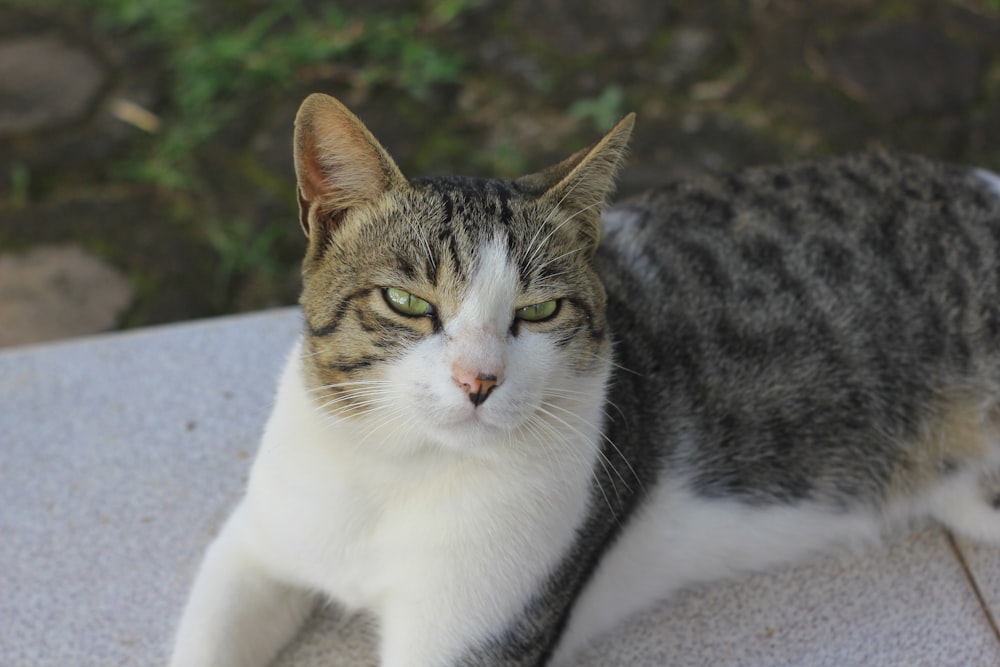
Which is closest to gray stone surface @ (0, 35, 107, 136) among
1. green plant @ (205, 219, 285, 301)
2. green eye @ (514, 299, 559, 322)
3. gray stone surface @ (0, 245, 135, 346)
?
gray stone surface @ (0, 245, 135, 346)

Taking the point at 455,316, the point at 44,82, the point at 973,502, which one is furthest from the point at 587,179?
the point at 44,82

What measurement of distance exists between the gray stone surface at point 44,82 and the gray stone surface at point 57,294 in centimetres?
73

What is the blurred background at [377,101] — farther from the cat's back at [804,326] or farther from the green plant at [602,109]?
the cat's back at [804,326]

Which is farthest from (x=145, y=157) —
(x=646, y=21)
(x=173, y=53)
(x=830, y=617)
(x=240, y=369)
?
(x=830, y=617)

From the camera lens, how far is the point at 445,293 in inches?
67.3

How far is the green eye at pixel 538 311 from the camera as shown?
1.76 meters

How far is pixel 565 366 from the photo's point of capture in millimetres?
1799

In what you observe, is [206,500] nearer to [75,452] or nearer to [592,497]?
[75,452]

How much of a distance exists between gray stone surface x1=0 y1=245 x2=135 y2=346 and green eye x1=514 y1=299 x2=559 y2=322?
6.97 feet

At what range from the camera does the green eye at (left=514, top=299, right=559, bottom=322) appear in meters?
1.76

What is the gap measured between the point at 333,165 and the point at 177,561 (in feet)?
3.79

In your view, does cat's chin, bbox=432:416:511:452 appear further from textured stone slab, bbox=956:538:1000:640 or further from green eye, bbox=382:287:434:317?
textured stone slab, bbox=956:538:1000:640

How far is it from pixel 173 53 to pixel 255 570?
2.93m

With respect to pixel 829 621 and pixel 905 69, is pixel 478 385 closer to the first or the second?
pixel 829 621
